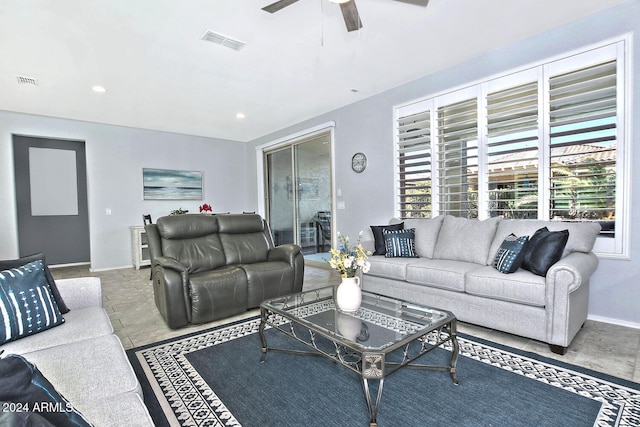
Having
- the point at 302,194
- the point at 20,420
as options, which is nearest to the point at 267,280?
the point at 20,420

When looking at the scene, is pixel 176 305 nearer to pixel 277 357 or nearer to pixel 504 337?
pixel 277 357

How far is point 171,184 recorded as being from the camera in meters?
6.60

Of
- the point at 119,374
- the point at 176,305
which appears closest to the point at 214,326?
the point at 176,305

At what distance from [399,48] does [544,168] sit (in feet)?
6.15

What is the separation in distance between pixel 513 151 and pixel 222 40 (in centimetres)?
316

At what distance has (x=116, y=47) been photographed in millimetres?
3117

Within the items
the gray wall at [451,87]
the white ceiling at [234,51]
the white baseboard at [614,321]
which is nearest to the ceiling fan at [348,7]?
the white ceiling at [234,51]

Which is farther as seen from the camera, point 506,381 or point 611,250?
point 611,250

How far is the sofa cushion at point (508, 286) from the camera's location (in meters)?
2.34

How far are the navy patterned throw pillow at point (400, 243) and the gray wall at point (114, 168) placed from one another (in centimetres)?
489

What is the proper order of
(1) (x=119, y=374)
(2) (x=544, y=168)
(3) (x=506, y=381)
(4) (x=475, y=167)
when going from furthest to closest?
1. (4) (x=475, y=167)
2. (2) (x=544, y=168)
3. (3) (x=506, y=381)
4. (1) (x=119, y=374)

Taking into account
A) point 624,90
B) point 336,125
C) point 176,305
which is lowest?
point 176,305

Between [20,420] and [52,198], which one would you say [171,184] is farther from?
[20,420]

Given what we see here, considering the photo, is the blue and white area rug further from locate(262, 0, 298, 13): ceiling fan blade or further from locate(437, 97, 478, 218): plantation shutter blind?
locate(262, 0, 298, 13): ceiling fan blade
